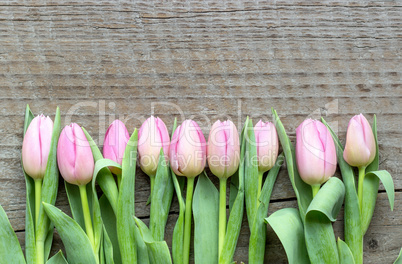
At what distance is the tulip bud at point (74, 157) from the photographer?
71cm

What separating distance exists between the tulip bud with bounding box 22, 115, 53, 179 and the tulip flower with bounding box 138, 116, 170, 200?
153 mm

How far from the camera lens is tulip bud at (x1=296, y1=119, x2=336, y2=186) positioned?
72 centimetres

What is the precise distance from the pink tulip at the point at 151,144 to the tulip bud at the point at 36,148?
153mm

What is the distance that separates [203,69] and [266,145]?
0.18 meters

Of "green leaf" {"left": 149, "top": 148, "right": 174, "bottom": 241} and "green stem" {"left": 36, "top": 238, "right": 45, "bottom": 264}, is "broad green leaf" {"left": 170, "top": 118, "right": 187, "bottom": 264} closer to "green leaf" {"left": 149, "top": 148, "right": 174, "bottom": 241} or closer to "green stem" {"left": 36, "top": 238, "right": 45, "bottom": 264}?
"green leaf" {"left": 149, "top": 148, "right": 174, "bottom": 241}

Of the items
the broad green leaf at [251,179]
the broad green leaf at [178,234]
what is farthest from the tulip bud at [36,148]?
the broad green leaf at [251,179]

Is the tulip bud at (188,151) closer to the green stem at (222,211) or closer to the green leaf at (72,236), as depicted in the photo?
the green stem at (222,211)

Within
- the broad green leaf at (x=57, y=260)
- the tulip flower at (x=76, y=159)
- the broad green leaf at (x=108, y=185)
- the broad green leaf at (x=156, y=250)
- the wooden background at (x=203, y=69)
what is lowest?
the broad green leaf at (x=57, y=260)

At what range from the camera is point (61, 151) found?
2.34 feet

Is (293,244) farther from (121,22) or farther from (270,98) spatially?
(121,22)

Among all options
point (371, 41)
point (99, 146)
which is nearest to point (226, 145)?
point (99, 146)

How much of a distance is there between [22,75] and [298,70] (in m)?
0.49

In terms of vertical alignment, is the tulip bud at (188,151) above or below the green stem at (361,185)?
above

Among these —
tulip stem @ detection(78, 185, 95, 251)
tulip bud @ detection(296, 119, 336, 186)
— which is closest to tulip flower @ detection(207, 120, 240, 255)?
tulip bud @ detection(296, 119, 336, 186)
